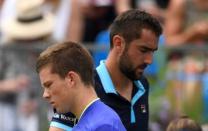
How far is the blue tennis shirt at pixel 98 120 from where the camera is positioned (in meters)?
4.06

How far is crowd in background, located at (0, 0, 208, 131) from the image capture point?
755 centimetres

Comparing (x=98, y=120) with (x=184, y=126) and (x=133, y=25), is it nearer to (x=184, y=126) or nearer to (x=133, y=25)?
(x=184, y=126)

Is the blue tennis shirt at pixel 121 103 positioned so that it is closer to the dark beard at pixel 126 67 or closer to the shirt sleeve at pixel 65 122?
the dark beard at pixel 126 67

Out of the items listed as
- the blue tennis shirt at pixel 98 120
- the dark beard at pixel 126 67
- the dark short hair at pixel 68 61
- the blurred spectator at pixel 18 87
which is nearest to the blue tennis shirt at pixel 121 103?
the dark beard at pixel 126 67

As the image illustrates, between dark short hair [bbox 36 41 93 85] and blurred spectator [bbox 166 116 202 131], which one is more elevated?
dark short hair [bbox 36 41 93 85]

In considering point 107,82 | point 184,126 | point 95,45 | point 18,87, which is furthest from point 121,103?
point 18,87

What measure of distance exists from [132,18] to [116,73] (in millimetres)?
364

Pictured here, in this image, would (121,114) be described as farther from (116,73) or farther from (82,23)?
(82,23)

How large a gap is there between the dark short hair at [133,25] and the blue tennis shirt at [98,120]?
1119mm

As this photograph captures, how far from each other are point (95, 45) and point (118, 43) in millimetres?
2596

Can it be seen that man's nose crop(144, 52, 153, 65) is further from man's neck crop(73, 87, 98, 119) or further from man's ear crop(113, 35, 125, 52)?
man's neck crop(73, 87, 98, 119)

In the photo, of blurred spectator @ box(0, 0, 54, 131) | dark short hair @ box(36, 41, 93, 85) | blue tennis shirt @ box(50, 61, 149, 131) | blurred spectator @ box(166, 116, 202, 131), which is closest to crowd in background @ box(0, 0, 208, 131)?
blurred spectator @ box(0, 0, 54, 131)

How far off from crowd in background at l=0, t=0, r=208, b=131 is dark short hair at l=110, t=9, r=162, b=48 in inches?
85.5

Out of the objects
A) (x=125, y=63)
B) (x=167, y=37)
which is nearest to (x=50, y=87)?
(x=125, y=63)
